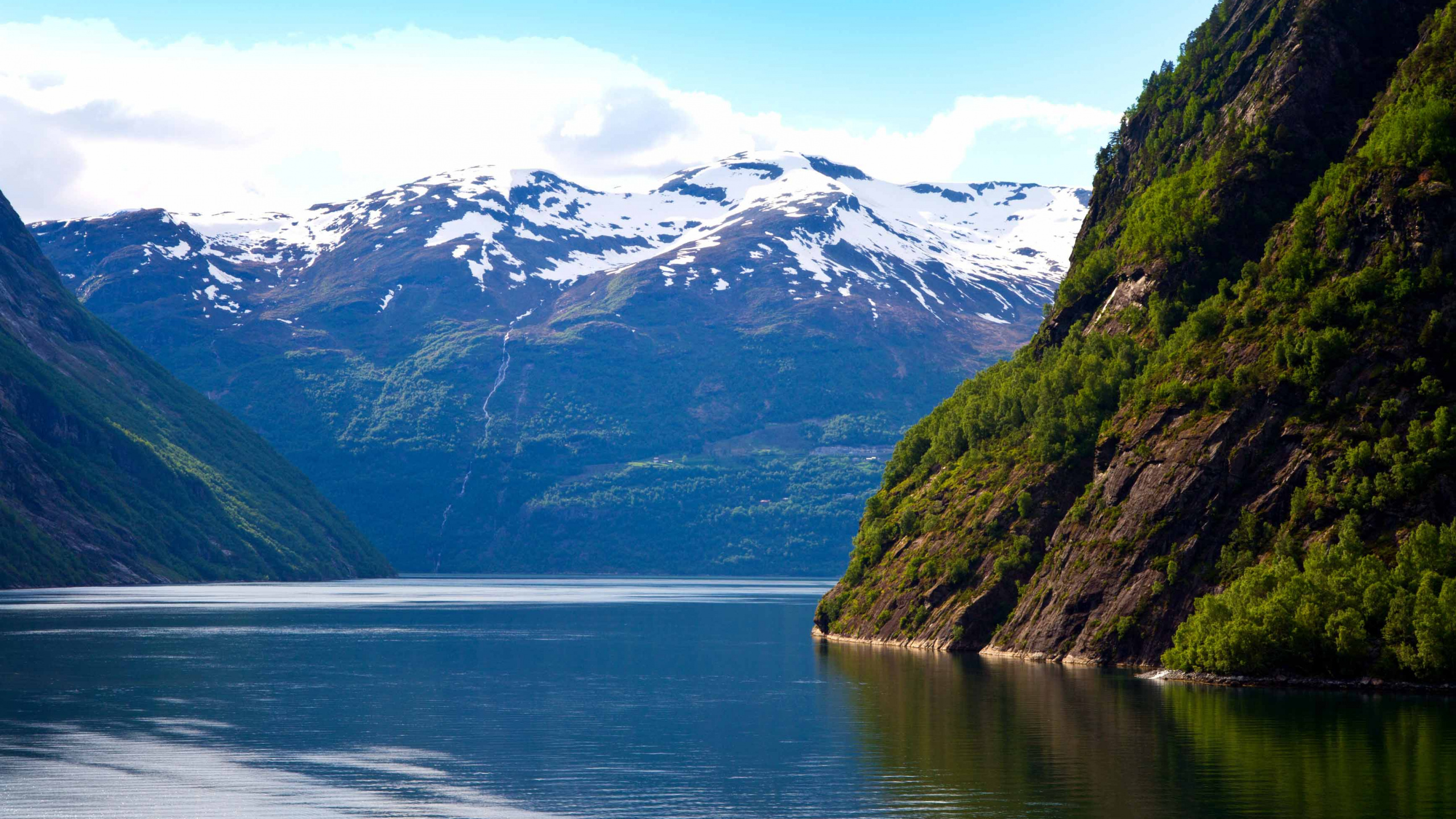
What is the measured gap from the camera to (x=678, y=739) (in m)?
72.2

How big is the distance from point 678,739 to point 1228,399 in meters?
50.6

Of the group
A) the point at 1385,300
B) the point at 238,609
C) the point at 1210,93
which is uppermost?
the point at 1210,93

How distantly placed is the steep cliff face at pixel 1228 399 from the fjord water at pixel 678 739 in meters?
7.41

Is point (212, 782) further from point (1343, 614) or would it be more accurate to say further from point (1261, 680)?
point (1261, 680)

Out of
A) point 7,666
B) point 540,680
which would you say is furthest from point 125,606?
point 540,680

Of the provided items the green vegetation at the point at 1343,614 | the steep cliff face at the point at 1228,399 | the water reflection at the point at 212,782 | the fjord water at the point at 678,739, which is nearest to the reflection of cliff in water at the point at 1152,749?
the fjord water at the point at 678,739

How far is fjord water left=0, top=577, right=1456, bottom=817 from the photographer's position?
5325 centimetres

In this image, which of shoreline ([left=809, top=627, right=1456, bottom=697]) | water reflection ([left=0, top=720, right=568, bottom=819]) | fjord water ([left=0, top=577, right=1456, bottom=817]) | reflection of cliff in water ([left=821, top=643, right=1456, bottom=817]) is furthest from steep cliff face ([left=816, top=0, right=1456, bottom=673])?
water reflection ([left=0, top=720, right=568, bottom=819])

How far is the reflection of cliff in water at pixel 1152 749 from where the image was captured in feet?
170

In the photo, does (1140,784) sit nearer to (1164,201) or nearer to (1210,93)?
(1164,201)

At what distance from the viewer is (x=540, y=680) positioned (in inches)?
4021

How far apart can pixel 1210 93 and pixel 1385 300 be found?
52.6 metres

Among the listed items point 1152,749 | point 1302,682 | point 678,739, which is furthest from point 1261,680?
point 678,739

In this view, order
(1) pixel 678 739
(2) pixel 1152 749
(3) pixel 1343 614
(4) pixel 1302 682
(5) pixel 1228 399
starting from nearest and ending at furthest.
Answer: (2) pixel 1152 749 < (1) pixel 678 739 < (3) pixel 1343 614 < (4) pixel 1302 682 < (5) pixel 1228 399
